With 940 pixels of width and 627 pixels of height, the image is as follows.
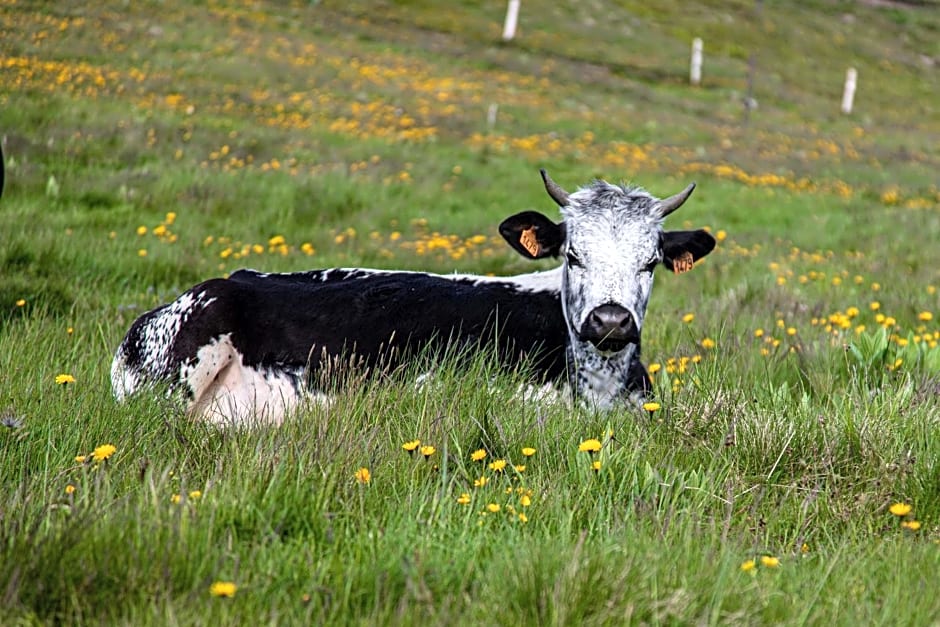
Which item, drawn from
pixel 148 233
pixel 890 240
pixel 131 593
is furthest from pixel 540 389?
pixel 890 240

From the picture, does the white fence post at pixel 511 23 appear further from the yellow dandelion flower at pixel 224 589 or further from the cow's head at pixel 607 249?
the yellow dandelion flower at pixel 224 589

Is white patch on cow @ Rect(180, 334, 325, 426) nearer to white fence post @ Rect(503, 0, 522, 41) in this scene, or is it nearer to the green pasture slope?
the green pasture slope

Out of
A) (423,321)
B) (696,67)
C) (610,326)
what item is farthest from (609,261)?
(696,67)

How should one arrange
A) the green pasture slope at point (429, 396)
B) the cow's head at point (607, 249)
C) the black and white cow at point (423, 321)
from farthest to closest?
the black and white cow at point (423, 321), the cow's head at point (607, 249), the green pasture slope at point (429, 396)

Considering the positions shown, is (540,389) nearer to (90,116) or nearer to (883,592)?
(883,592)

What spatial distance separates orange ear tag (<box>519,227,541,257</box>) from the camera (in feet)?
17.6

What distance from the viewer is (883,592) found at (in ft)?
9.00

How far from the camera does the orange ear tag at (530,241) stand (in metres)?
5.38

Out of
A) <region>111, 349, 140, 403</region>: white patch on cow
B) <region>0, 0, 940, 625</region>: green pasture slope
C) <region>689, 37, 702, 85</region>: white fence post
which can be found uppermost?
<region>689, 37, 702, 85</region>: white fence post

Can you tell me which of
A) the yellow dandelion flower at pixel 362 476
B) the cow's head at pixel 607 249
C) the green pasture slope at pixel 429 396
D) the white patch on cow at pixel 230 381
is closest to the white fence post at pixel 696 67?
the green pasture slope at pixel 429 396

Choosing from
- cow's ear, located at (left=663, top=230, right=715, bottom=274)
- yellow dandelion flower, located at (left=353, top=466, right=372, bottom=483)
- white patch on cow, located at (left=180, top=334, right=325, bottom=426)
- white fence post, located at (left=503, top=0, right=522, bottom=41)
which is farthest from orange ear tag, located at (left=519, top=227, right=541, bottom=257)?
white fence post, located at (left=503, top=0, right=522, bottom=41)

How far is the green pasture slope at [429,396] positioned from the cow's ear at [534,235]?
→ 0.88m

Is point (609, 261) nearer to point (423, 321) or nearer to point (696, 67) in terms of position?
point (423, 321)

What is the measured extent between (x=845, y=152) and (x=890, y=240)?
1400cm
